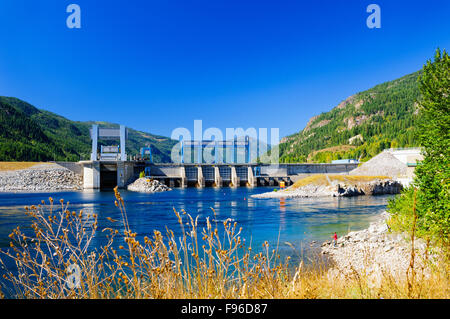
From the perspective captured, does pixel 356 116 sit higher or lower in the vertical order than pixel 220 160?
higher

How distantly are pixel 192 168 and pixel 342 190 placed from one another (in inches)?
1685

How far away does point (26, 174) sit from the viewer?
2781 inches

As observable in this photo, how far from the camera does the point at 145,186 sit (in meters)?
65.6

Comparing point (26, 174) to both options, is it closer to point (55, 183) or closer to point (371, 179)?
point (55, 183)

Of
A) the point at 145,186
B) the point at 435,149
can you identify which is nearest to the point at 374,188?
the point at 145,186

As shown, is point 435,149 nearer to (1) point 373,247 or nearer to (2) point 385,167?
(1) point 373,247

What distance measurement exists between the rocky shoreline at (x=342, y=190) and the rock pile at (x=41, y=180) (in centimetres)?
4334

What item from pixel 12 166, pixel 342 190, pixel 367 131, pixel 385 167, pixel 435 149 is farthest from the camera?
pixel 367 131

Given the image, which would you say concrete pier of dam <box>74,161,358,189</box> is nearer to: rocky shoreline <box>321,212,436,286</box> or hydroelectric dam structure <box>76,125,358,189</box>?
hydroelectric dam structure <box>76,125,358,189</box>

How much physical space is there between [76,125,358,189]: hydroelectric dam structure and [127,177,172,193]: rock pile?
10.2 ft
